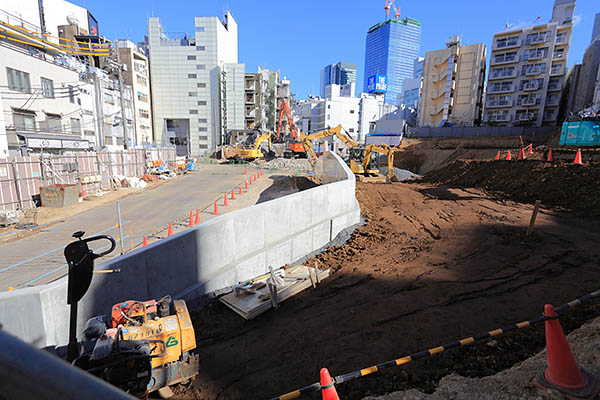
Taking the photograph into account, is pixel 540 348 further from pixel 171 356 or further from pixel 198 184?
pixel 198 184

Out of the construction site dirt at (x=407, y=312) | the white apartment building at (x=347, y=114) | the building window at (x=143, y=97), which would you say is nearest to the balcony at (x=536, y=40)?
the white apartment building at (x=347, y=114)

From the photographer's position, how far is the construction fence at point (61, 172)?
47.8 ft

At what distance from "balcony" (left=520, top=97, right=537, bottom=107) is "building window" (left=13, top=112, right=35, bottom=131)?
6480 centimetres

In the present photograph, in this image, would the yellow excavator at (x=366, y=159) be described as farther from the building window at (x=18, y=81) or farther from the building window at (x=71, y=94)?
the building window at (x=71, y=94)

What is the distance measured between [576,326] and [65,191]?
19673 mm

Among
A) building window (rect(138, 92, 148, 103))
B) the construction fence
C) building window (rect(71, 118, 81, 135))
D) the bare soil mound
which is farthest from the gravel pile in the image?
building window (rect(138, 92, 148, 103))

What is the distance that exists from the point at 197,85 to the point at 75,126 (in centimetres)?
3075

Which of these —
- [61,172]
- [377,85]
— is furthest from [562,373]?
[377,85]

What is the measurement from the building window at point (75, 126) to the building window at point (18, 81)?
6165 millimetres

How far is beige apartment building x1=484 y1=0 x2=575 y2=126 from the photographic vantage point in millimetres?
46938

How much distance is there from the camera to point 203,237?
6.28 metres

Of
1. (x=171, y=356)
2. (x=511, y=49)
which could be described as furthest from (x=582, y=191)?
(x=511, y=49)

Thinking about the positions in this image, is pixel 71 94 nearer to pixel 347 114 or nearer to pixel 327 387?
pixel 327 387

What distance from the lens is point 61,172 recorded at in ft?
58.3
